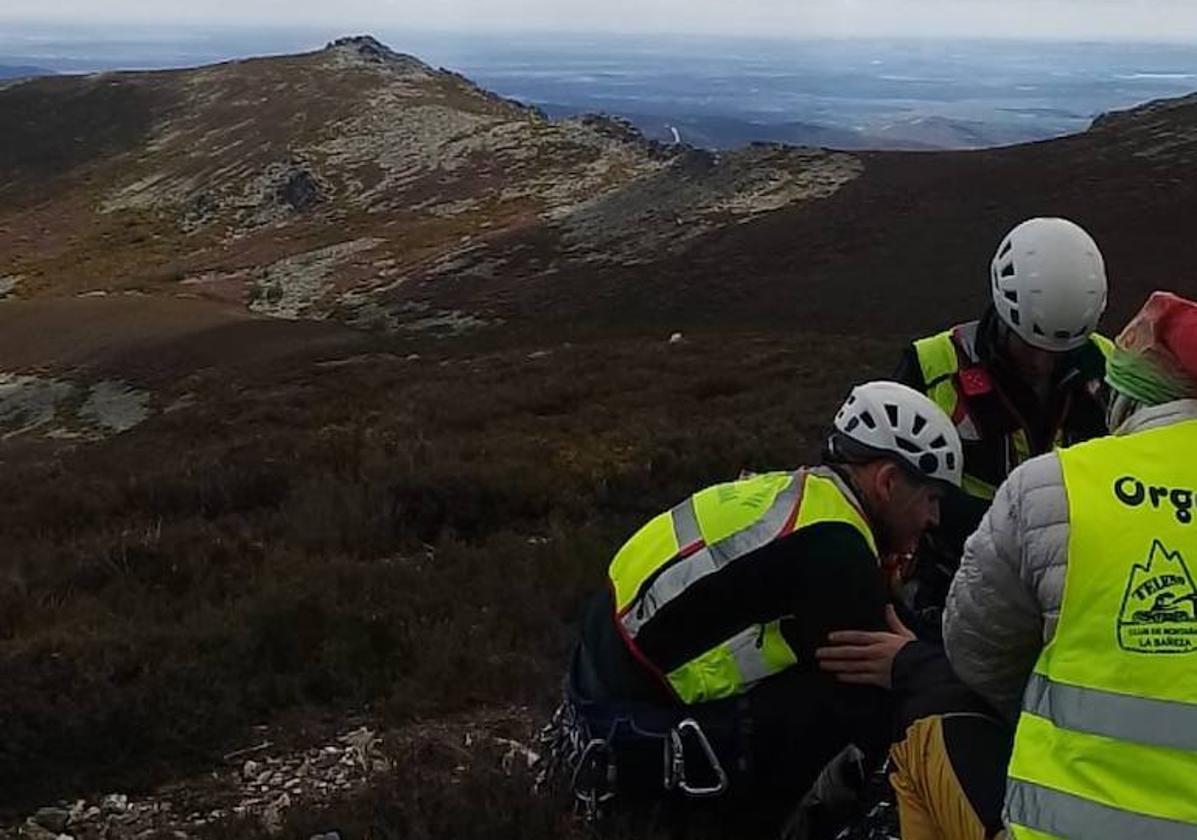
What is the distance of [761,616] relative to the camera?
4.36 meters

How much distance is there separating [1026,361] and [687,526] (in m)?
2.20

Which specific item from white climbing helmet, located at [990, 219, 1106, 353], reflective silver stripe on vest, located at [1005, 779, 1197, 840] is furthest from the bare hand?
white climbing helmet, located at [990, 219, 1106, 353]

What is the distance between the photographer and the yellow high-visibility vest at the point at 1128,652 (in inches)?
105

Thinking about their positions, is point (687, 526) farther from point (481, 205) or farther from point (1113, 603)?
point (481, 205)

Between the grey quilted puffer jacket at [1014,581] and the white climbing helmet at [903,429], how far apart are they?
3.42 feet

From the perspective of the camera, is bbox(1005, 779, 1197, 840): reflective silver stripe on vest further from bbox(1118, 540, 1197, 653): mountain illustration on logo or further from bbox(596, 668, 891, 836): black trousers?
bbox(596, 668, 891, 836): black trousers

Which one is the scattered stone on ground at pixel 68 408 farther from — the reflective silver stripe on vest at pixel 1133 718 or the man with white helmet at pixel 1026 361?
the reflective silver stripe on vest at pixel 1133 718

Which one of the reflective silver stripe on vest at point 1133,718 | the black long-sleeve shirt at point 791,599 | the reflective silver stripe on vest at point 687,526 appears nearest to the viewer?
the reflective silver stripe on vest at point 1133,718

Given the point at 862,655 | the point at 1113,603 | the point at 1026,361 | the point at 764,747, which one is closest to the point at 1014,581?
the point at 1113,603

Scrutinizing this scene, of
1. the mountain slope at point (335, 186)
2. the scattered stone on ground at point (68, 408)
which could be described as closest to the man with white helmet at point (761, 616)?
the scattered stone on ground at point (68, 408)

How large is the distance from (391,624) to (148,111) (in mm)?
93661

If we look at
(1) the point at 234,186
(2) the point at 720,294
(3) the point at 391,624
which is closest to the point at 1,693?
(3) the point at 391,624

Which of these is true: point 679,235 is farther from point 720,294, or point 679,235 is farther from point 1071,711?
point 1071,711

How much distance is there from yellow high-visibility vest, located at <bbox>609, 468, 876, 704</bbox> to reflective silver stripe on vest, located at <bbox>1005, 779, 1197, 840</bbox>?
1392 mm
